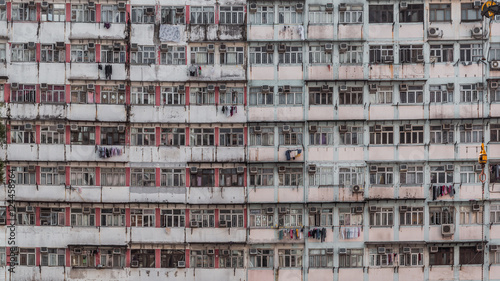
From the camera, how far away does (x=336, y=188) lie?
20.5 m

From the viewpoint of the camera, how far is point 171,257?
2058cm

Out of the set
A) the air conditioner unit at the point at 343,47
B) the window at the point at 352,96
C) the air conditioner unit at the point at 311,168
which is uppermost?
the air conditioner unit at the point at 343,47

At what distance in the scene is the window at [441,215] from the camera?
2058cm

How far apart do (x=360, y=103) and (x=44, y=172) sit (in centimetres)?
1248

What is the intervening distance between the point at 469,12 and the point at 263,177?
10.2 meters

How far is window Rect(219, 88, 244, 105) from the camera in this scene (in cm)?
2055

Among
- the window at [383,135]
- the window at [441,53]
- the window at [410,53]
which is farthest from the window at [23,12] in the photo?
the window at [441,53]

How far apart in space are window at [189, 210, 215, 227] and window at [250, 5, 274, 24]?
757 centimetres

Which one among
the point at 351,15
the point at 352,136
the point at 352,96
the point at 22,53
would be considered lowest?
the point at 352,136

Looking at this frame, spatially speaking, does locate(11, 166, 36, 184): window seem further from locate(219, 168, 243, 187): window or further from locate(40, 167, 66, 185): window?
locate(219, 168, 243, 187): window

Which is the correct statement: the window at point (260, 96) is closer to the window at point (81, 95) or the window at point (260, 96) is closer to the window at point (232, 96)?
the window at point (232, 96)

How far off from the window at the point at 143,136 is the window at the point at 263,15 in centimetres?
577

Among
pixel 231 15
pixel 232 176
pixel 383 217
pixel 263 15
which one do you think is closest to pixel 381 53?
pixel 263 15

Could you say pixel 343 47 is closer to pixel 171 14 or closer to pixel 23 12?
pixel 171 14
